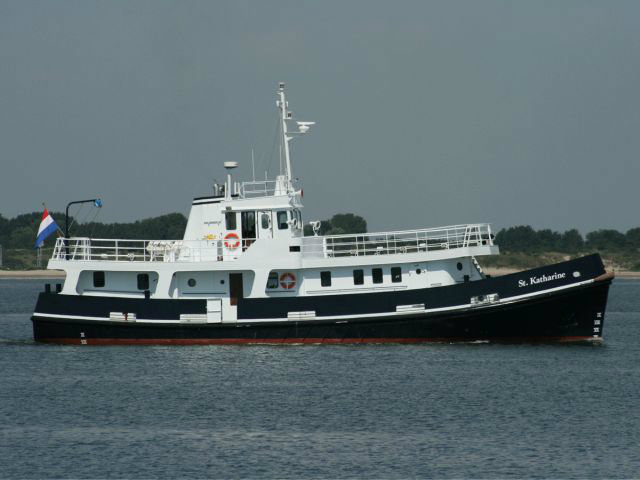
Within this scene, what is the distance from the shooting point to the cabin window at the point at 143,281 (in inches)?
1385

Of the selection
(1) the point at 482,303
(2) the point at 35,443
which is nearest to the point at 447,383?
(1) the point at 482,303

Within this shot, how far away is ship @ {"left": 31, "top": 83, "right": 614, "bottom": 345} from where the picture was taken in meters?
33.5

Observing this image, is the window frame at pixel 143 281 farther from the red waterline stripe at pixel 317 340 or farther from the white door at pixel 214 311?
the white door at pixel 214 311

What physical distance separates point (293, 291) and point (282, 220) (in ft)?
7.47

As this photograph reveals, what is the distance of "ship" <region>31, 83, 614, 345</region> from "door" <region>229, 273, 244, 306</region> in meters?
0.03

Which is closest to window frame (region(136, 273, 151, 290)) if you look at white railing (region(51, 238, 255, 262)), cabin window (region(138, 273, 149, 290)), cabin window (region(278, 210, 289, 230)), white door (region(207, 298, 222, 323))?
cabin window (region(138, 273, 149, 290))

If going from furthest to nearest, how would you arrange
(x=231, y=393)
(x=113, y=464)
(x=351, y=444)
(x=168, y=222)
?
(x=168, y=222) → (x=231, y=393) → (x=351, y=444) → (x=113, y=464)

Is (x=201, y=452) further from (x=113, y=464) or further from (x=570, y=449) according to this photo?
(x=570, y=449)

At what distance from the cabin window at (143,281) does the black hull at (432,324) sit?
38.4 inches

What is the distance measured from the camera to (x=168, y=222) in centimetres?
10725

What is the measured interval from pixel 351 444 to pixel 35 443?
21.3 feet

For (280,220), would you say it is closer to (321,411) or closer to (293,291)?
(293,291)

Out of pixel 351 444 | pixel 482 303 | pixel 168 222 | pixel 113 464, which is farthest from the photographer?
pixel 168 222

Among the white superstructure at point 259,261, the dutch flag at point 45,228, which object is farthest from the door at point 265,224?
the dutch flag at point 45,228
